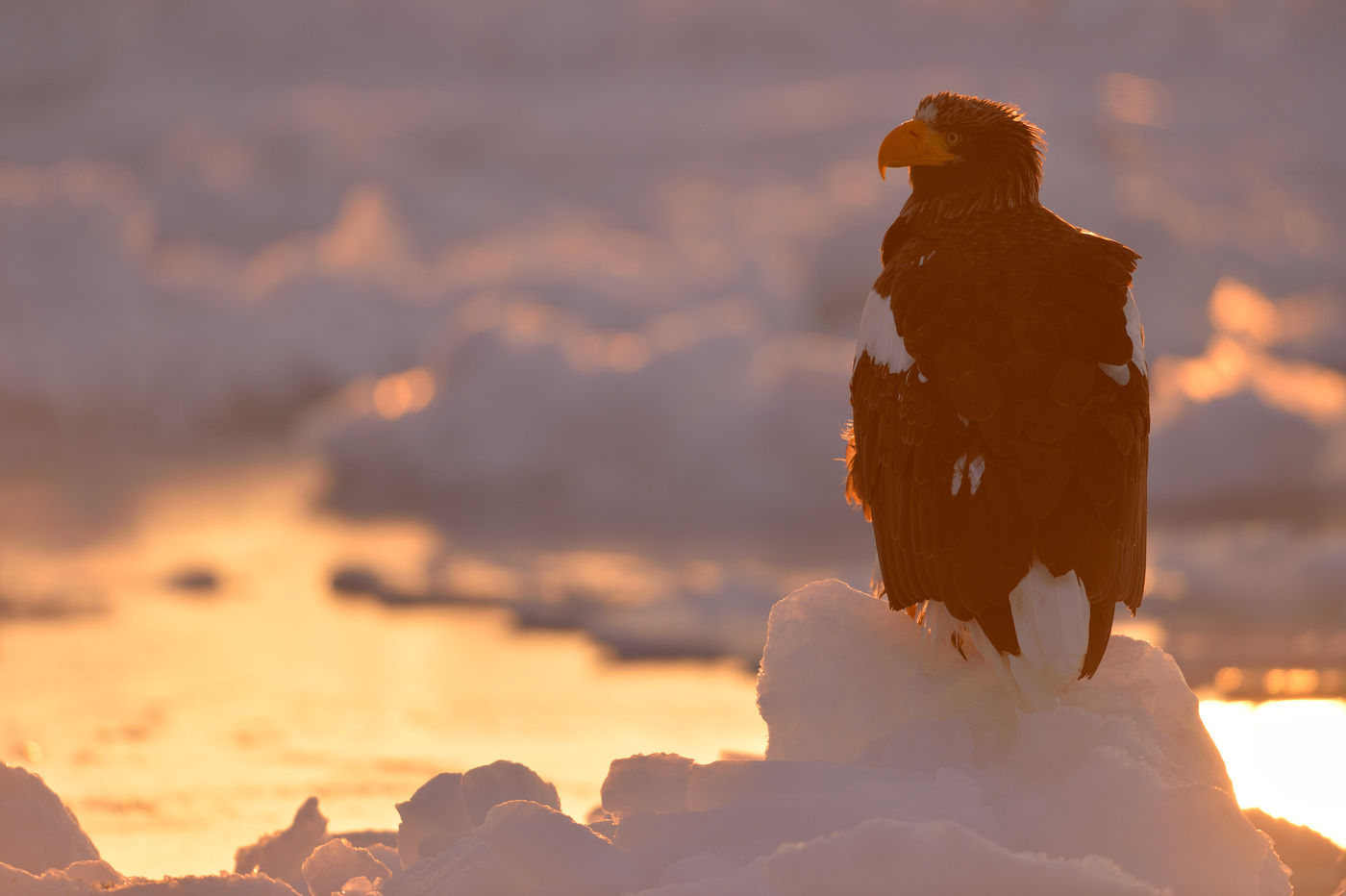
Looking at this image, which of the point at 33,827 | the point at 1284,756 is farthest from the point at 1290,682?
the point at 33,827

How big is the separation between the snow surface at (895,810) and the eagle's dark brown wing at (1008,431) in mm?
341

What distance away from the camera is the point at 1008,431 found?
5.09m

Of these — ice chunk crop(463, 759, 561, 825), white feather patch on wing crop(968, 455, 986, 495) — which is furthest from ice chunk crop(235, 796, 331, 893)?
white feather patch on wing crop(968, 455, 986, 495)

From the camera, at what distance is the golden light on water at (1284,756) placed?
23.2 ft

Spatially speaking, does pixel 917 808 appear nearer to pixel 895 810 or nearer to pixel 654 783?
pixel 895 810

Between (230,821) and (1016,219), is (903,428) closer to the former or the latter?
(1016,219)

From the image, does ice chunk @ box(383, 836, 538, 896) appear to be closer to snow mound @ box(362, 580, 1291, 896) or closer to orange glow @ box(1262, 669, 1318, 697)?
snow mound @ box(362, 580, 1291, 896)

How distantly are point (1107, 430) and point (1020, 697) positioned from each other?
0.98 metres

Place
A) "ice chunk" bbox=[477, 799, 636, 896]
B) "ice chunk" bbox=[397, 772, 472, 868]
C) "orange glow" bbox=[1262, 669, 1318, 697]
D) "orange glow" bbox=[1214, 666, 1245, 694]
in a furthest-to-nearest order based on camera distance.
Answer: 1. "orange glow" bbox=[1214, 666, 1245, 694]
2. "orange glow" bbox=[1262, 669, 1318, 697]
3. "ice chunk" bbox=[397, 772, 472, 868]
4. "ice chunk" bbox=[477, 799, 636, 896]

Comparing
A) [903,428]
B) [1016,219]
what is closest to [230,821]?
[903,428]

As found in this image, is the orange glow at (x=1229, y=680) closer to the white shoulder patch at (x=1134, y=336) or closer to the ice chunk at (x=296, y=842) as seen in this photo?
the white shoulder patch at (x=1134, y=336)

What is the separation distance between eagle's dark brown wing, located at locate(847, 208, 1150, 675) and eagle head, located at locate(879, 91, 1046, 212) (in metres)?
0.61

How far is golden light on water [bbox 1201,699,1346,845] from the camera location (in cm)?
706

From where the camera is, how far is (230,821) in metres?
8.41
